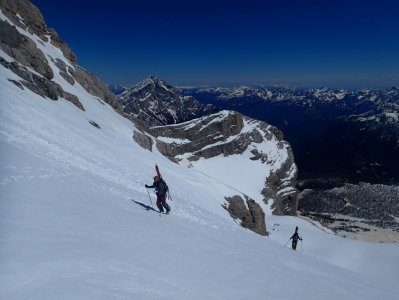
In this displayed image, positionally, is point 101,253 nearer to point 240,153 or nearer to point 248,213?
point 248,213

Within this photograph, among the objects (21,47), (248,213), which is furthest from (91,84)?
(248,213)

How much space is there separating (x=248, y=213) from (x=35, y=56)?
151 feet

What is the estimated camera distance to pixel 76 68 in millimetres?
64188

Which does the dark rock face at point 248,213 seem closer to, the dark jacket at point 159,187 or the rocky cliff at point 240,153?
the dark jacket at point 159,187

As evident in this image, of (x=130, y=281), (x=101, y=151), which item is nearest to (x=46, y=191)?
(x=130, y=281)

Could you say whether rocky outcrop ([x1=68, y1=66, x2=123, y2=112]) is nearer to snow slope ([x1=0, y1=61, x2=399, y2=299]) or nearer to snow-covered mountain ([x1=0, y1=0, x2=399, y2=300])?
snow-covered mountain ([x1=0, y1=0, x2=399, y2=300])

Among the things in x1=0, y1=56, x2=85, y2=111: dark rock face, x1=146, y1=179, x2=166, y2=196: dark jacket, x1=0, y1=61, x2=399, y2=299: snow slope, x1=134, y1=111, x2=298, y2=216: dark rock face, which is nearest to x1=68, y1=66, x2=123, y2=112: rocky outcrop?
x1=0, y1=56, x2=85, y2=111: dark rock face

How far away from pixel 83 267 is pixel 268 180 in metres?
103

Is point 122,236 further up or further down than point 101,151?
further down

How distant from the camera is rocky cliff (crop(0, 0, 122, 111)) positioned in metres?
35.8

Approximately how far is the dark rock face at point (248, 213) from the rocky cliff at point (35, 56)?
30679 mm

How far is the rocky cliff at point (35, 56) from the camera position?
3583 centimetres

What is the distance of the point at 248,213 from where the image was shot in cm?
4378

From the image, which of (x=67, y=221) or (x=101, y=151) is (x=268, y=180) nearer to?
(x=101, y=151)
